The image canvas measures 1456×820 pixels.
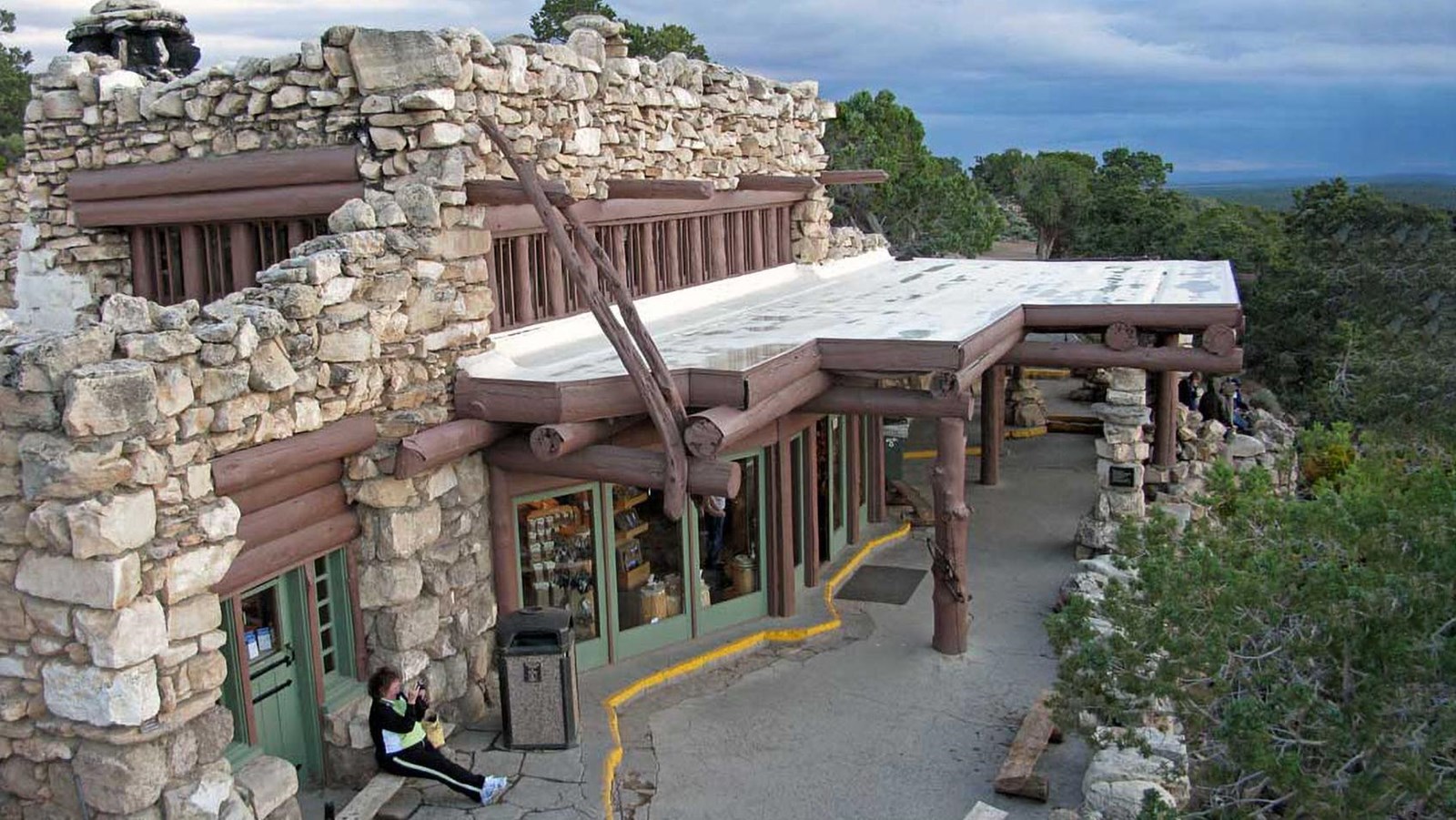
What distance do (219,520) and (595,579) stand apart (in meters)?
4.34

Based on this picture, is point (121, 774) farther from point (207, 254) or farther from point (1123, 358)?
point (1123, 358)

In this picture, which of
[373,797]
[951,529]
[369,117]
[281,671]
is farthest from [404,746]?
[951,529]

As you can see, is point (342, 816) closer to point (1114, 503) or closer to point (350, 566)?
point (350, 566)

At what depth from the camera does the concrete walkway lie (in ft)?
29.0

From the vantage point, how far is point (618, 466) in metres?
8.99

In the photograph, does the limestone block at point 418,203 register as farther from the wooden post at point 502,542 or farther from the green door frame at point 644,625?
the green door frame at point 644,625

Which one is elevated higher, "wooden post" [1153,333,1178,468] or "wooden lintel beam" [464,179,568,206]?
"wooden lintel beam" [464,179,568,206]

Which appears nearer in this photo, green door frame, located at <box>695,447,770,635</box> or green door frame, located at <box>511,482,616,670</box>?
green door frame, located at <box>511,482,616,670</box>

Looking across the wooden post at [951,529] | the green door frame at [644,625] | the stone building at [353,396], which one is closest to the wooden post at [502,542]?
the stone building at [353,396]

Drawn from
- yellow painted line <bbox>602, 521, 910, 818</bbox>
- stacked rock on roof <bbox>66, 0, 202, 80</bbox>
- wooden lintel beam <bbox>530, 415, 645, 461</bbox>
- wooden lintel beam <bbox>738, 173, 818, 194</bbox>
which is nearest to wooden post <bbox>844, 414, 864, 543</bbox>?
yellow painted line <bbox>602, 521, 910, 818</bbox>

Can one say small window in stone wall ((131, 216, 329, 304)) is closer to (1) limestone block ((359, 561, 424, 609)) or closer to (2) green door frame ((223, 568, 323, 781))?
(1) limestone block ((359, 561, 424, 609))

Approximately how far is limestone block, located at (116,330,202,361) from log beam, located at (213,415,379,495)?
74cm

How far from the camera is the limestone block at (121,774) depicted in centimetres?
657

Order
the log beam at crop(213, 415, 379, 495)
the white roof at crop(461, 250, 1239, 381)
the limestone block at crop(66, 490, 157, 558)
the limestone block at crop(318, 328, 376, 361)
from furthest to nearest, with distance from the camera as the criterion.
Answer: the white roof at crop(461, 250, 1239, 381) < the limestone block at crop(318, 328, 376, 361) < the log beam at crop(213, 415, 379, 495) < the limestone block at crop(66, 490, 157, 558)
